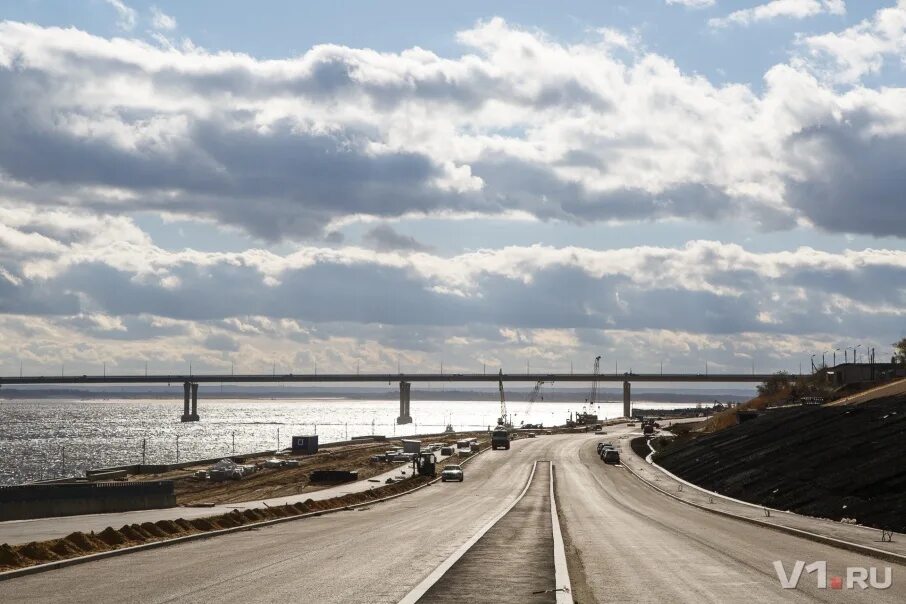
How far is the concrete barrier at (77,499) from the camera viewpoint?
54.2 meters

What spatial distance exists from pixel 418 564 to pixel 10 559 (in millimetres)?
10317

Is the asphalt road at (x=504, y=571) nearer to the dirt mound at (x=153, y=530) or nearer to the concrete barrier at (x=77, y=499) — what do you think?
the dirt mound at (x=153, y=530)

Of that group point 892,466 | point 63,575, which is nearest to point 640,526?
point 892,466

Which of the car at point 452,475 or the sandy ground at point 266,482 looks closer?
the car at point 452,475

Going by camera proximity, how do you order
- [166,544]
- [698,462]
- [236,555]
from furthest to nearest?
1. [698,462]
2. [166,544]
3. [236,555]

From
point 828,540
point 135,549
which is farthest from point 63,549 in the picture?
point 828,540

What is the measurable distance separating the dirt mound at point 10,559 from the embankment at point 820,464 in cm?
3363

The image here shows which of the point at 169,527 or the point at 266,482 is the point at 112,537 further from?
the point at 266,482

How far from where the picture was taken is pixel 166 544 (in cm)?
2989

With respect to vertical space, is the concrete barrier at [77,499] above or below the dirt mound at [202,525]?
below

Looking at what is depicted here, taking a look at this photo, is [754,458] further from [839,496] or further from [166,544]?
[166,544]

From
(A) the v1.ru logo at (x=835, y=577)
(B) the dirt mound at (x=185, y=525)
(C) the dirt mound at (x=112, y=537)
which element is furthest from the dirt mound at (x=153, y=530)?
(A) the v1.ru logo at (x=835, y=577)

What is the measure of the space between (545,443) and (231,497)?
244 feet

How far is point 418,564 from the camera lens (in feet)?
82.5
